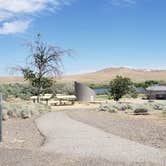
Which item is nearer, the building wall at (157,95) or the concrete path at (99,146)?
the concrete path at (99,146)

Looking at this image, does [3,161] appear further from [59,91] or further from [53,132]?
[59,91]

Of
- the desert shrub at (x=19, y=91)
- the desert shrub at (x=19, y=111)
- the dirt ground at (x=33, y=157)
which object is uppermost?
the desert shrub at (x=19, y=91)

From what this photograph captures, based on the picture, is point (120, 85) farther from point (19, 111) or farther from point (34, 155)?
point (34, 155)

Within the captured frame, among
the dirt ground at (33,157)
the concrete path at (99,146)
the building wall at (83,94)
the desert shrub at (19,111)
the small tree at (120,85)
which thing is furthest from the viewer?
the building wall at (83,94)

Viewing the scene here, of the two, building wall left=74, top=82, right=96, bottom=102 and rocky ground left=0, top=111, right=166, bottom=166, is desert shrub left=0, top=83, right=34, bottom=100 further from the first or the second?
rocky ground left=0, top=111, right=166, bottom=166

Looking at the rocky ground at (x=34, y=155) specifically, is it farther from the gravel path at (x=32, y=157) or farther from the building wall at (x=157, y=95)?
the building wall at (x=157, y=95)

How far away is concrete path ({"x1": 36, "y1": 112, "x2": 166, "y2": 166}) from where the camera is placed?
10.6 m

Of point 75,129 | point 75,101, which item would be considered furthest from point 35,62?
point 75,129

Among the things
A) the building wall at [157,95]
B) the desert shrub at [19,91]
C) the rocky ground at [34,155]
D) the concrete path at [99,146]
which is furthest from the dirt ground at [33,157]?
the building wall at [157,95]

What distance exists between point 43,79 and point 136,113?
38.6ft

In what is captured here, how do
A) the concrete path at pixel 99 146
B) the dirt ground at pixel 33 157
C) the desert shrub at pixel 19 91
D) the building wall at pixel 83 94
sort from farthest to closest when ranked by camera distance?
1. the desert shrub at pixel 19 91
2. the building wall at pixel 83 94
3. the concrete path at pixel 99 146
4. the dirt ground at pixel 33 157

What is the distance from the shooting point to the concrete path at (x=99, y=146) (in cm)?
1063

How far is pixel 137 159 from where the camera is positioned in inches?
406

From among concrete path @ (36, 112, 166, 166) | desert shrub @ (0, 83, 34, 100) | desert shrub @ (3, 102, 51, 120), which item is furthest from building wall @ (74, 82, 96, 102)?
concrete path @ (36, 112, 166, 166)
